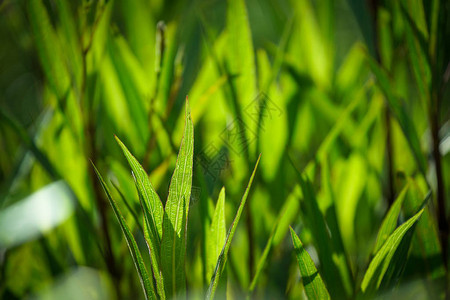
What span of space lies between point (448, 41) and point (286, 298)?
35cm

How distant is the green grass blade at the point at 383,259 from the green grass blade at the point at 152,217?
0.18 meters

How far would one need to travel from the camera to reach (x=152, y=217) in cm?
29

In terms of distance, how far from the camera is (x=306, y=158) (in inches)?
22.9

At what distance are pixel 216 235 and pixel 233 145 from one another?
15 centimetres

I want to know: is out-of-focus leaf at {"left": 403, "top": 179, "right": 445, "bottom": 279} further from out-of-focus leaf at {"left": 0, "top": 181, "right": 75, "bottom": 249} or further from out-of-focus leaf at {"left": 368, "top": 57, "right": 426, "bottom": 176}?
out-of-focus leaf at {"left": 0, "top": 181, "right": 75, "bottom": 249}

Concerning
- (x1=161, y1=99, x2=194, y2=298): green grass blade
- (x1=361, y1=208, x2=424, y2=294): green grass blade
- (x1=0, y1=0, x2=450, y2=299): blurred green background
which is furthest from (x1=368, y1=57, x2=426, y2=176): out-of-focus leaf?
(x1=161, y1=99, x2=194, y2=298): green grass blade

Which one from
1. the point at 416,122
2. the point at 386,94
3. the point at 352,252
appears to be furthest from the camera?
the point at 416,122

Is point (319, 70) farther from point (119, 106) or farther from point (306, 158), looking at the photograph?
point (119, 106)

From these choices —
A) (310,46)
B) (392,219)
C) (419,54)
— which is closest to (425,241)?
(392,219)

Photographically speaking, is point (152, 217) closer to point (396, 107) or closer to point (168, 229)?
point (168, 229)

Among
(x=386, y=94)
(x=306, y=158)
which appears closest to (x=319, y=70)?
(x=306, y=158)

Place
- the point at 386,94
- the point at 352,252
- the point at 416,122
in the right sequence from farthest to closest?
1. the point at 416,122
2. the point at 352,252
3. the point at 386,94

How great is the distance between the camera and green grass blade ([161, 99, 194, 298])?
0.27 m

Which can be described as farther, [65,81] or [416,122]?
[416,122]
